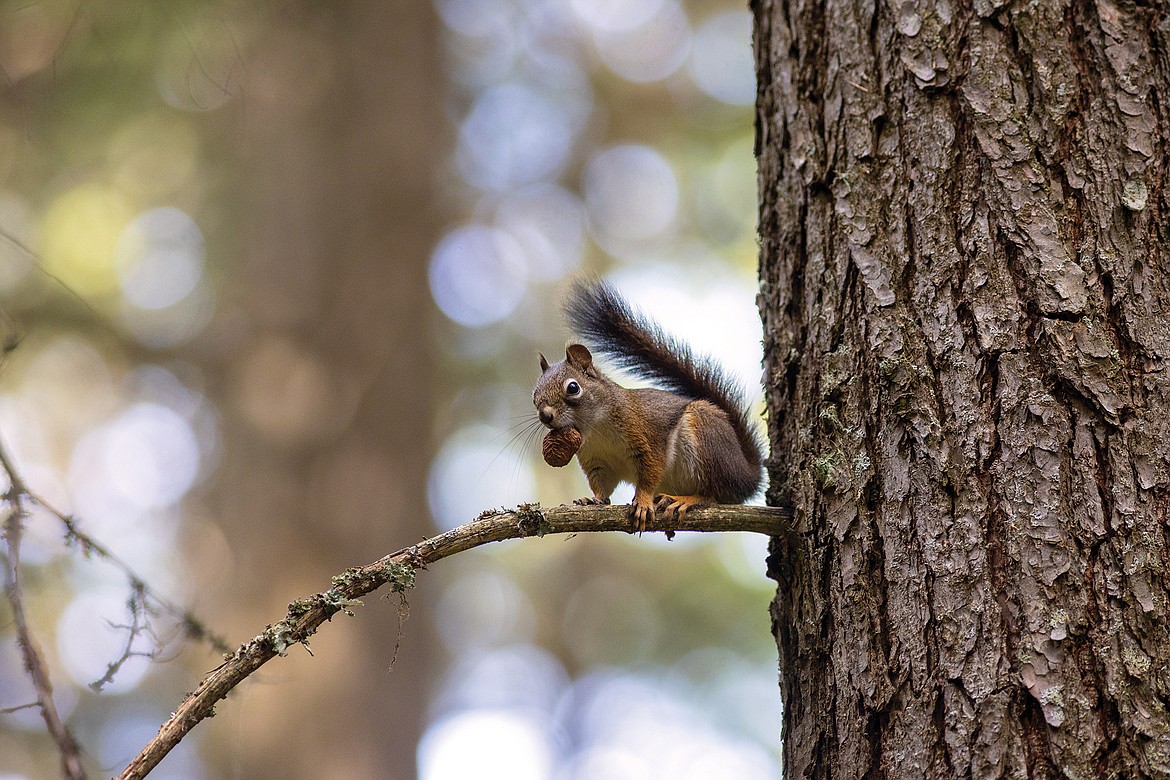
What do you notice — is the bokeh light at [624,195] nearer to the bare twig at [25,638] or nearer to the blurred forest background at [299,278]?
the blurred forest background at [299,278]

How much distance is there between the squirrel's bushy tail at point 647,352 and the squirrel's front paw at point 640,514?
41cm

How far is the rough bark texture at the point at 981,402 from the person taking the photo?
58.9 inches

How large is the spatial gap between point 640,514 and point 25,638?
1.26 m

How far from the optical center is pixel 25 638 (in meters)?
1.34

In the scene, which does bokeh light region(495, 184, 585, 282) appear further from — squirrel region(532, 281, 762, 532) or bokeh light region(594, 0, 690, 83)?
squirrel region(532, 281, 762, 532)

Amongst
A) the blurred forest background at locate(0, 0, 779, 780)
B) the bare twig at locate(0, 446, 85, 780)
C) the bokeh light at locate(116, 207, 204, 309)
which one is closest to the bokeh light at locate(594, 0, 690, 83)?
the blurred forest background at locate(0, 0, 779, 780)

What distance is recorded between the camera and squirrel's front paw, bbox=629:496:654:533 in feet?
6.54

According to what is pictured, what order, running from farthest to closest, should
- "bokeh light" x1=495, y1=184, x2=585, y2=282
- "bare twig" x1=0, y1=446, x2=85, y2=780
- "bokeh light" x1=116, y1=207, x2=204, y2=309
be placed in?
1. "bokeh light" x1=495, y1=184, x2=585, y2=282
2. "bokeh light" x1=116, y1=207, x2=204, y2=309
3. "bare twig" x1=0, y1=446, x2=85, y2=780

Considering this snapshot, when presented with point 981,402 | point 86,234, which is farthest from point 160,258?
point 981,402

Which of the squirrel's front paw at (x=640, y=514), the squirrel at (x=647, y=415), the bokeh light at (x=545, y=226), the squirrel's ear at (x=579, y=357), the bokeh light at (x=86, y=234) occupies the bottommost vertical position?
the squirrel's front paw at (x=640, y=514)

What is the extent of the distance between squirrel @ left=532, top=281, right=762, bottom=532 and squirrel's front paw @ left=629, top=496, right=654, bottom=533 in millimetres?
12

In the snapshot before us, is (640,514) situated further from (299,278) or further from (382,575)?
(299,278)

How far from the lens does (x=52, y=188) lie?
20.7 ft

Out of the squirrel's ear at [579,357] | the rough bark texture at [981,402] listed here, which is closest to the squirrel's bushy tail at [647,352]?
the squirrel's ear at [579,357]
